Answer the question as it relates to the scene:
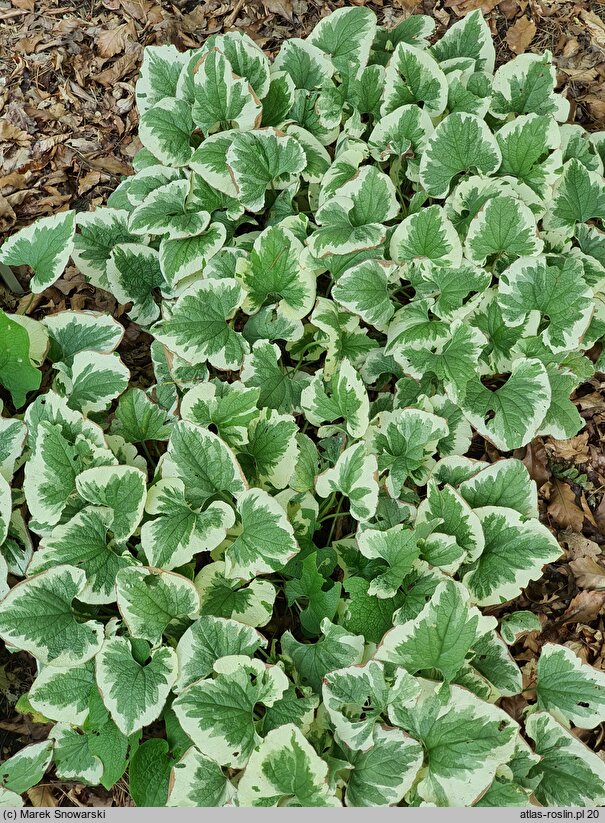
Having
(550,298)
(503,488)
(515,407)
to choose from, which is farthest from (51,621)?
(550,298)

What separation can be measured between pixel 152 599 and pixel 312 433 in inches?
31.5

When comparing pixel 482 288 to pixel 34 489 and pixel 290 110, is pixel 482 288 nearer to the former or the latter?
pixel 290 110

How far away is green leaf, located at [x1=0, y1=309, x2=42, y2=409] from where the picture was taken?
79.9 inches

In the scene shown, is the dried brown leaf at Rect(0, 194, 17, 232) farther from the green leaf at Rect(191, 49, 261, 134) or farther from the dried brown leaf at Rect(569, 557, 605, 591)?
the dried brown leaf at Rect(569, 557, 605, 591)

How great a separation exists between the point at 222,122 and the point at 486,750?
2072 mm

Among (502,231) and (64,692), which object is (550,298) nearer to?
(502,231)

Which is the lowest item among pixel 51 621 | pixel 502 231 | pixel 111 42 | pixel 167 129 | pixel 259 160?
pixel 51 621

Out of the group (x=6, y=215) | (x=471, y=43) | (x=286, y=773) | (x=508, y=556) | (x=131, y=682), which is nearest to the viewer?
(x=286, y=773)

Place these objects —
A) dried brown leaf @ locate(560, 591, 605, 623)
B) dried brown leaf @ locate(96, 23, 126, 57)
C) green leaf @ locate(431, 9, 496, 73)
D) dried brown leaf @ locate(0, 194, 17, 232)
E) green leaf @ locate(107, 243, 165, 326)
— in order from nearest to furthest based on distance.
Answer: dried brown leaf @ locate(560, 591, 605, 623) < green leaf @ locate(107, 243, 165, 326) < green leaf @ locate(431, 9, 496, 73) < dried brown leaf @ locate(0, 194, 17, 232) < dried brown leaf @ locate(96, 23, 126, 57)

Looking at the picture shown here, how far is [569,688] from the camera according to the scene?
6.21 ft

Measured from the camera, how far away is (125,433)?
213 centimetres

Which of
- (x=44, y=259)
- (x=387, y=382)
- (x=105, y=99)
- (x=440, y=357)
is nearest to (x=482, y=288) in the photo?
(x=440, y=357)

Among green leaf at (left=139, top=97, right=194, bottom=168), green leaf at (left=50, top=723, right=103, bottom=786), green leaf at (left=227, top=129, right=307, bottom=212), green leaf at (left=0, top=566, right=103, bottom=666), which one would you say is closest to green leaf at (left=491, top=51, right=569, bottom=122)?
green leaf at (left=227, top=129, right=307, bottom=212)

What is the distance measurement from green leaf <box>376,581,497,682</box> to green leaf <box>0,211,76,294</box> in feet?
4.81
